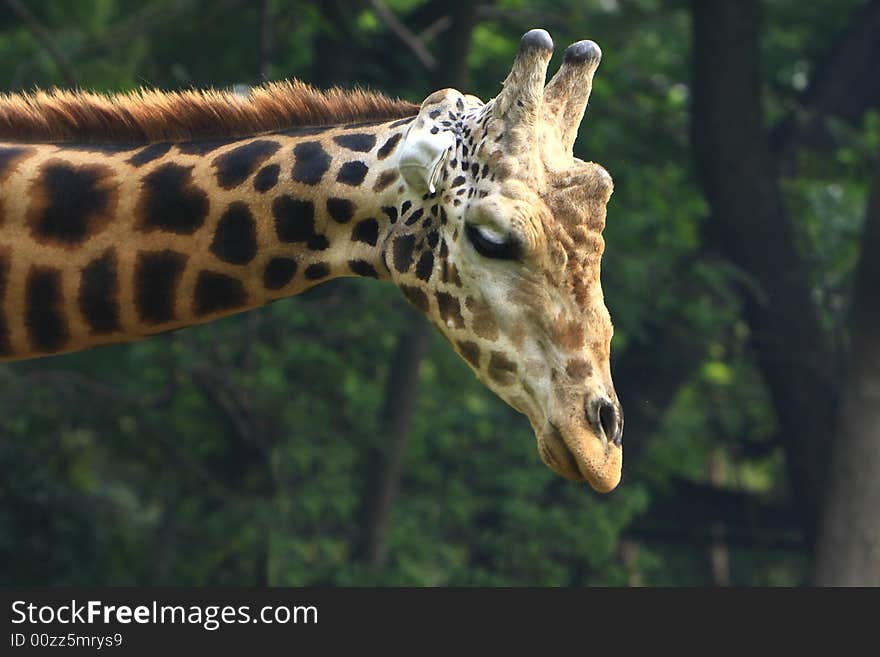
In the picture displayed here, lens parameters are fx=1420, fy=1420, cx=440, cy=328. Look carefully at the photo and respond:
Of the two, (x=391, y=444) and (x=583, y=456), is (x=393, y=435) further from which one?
(x=583, y=456)

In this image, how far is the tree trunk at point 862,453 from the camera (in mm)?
10289

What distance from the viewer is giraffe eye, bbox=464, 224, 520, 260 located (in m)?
3.54

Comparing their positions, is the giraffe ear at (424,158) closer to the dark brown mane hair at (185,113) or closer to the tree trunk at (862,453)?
the dark brown mane hair at (185,113)

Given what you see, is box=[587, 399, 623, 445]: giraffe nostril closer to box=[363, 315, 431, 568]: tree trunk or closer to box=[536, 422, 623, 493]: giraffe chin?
box=[536, 422, 623, 493]: giraffe chin

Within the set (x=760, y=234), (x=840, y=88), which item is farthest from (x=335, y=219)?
(x=840, y=88)

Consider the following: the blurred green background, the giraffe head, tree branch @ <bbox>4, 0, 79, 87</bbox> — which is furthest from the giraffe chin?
the blurred green background

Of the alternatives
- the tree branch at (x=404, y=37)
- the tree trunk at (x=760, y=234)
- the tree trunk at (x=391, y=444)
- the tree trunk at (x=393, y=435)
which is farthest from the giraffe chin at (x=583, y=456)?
the tree trunk at (x=760, y=234)

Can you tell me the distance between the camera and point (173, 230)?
398cm

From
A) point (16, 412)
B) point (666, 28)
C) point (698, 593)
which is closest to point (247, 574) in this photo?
point (16, 412)

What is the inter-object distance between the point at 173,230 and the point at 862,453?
7529 millimetres

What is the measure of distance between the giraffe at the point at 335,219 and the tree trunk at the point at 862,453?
7037 mm

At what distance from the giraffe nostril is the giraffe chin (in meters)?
0.02

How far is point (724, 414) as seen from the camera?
47.3 ft

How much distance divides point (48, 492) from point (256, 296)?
7.46 metres
